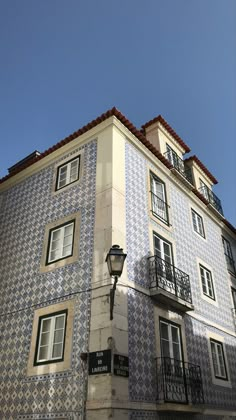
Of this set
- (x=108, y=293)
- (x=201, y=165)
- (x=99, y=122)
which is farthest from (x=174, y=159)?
(x=108, y=293)

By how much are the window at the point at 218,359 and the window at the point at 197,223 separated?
147 inches

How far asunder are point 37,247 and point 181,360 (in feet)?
14.8

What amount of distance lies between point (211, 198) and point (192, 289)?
590 centimetres

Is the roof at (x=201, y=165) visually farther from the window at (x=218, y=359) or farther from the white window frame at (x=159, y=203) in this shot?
the window at (x=218, y=359)

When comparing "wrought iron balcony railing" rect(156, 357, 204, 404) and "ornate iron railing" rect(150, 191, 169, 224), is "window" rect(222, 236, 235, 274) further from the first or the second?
"wrought iron balcony railing" rect(156, 357, 204, 404)

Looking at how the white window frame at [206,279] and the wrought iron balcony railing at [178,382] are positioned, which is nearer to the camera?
the wrought iron balcony railing at [178,382]

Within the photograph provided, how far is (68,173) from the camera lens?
10.7 metres

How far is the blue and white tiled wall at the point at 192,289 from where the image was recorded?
7.57m

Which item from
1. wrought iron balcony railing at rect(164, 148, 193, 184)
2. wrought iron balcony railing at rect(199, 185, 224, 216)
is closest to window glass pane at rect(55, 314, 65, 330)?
wrought iron balcony railing at rect(164, 148, 193, 184)

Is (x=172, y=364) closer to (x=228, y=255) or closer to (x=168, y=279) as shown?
(x=168, y=279)

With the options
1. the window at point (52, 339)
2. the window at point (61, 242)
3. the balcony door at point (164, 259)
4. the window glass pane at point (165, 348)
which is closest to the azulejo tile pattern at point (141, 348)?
the window glass pane at point (165, 348)

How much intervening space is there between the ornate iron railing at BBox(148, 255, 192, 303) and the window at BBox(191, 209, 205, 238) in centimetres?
323

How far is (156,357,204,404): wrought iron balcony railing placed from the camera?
7.76 m

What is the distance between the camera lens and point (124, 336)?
23.8 ft
